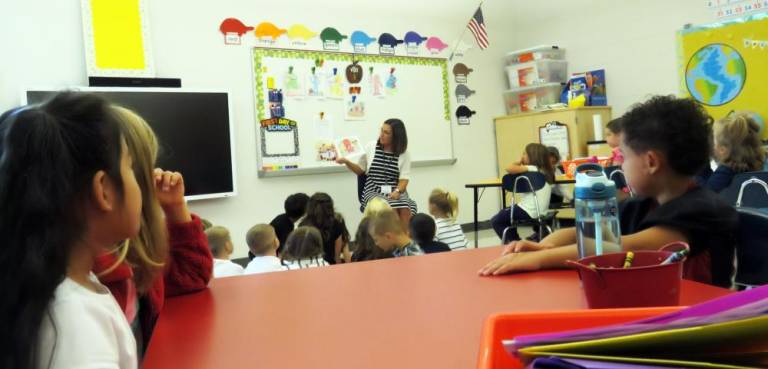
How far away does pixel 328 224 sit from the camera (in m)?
3.65

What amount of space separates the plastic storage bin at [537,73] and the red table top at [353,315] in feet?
18.8

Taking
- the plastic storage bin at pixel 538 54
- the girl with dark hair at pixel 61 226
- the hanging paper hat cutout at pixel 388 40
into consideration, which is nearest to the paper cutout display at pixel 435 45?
the hanging paper hat cutout at pixel 388 40

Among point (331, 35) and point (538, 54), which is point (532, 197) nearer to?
point (331, 35)

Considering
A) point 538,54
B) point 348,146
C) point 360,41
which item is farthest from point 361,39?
point 538,54

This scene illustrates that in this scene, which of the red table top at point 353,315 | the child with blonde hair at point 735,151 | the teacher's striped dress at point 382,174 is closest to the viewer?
the red table top at point 353,315

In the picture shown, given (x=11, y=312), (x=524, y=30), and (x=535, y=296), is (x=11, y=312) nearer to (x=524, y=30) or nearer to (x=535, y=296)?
(x=535, y=296)

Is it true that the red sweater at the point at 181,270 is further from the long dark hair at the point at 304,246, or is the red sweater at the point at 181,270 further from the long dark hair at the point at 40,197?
the long dark hair at the point at 304,246

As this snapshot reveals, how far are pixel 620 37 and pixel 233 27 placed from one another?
3901mm

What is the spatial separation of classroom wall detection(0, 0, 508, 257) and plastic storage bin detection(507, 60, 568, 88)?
0.22 m

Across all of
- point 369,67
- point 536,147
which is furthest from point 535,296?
point 369,67

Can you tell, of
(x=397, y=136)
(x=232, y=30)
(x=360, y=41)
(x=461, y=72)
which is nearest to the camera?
(x=397, y=136)

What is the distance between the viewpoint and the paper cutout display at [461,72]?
653 cm

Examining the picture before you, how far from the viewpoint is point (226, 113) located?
16.2 feet

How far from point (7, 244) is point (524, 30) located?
7105 millimetres
